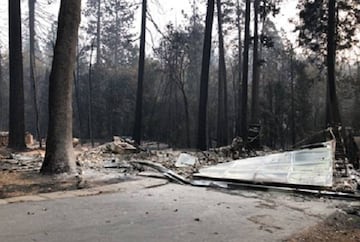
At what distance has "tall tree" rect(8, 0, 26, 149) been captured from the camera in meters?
14.5

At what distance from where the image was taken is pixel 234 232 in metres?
4.59

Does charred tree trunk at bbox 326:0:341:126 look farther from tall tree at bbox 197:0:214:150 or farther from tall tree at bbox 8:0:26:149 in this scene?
tall tree at bbox 8:0:26:149

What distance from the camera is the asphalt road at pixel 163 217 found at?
14.4 ft

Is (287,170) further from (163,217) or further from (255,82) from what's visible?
(255,82)

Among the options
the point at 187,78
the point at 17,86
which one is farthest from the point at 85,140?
the point at 17,86

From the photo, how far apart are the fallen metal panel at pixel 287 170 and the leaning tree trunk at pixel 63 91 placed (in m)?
2.55

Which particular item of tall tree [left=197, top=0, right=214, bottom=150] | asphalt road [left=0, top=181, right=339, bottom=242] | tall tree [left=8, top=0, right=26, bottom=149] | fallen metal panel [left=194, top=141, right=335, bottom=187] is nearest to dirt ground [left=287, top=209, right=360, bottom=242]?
asphalt road [left=0, top=181, right=339, bottom=242]

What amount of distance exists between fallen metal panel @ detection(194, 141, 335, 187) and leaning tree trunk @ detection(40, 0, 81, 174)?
2553 millimetres

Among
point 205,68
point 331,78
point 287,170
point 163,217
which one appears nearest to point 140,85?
point 205,68

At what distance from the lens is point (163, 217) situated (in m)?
5.18

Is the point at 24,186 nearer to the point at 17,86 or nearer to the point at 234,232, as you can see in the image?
the point at 234,232

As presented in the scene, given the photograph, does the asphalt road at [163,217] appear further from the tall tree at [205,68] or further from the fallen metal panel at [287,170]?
the tall tree at [205,68]

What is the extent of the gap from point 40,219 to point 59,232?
597 mm

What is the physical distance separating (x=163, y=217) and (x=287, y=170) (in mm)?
3253
